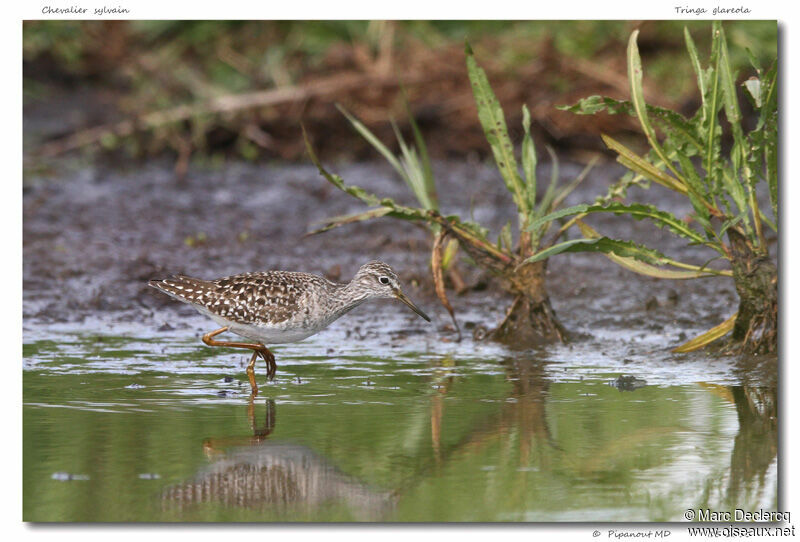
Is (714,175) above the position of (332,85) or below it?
below

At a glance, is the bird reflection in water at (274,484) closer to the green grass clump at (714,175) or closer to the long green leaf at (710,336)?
the green grass clump at (714,175)

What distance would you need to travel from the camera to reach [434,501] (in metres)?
5.32

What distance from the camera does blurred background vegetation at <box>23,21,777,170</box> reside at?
1495 centimetres

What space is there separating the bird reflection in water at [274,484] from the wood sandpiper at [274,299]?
166cm

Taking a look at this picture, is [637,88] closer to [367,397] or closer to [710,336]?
[710,336]

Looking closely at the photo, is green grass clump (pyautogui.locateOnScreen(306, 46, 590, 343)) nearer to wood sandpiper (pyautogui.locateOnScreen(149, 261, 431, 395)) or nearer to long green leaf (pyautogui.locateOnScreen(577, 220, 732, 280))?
wood sandpiper (pyautogui.locateOnScreen(149, 261, 431, 395))

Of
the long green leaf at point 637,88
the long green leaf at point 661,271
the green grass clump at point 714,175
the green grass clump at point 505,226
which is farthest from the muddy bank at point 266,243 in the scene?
the long green leaf at point 637,88

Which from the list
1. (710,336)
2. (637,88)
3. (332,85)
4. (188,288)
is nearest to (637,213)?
(637,88)

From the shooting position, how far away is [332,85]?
15.0 meters

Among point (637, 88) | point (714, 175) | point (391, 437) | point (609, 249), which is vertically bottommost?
point (391, 437)

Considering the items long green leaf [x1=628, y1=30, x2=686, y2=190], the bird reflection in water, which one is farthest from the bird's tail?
long green leaf [x1=628, y1=30, x2=686, y2=190]

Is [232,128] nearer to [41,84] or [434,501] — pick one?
[41,84]

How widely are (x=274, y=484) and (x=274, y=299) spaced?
269 centimetres

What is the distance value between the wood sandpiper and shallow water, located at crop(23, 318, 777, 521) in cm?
28
